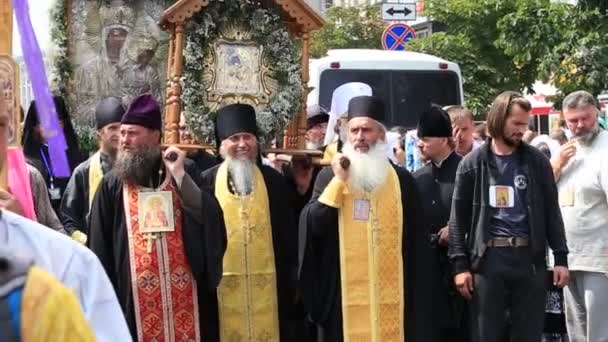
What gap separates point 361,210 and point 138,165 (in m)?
1.33

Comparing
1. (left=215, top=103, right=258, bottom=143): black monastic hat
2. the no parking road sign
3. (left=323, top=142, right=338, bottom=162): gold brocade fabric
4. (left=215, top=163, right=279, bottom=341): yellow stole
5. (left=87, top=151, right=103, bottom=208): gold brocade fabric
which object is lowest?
(left=215, top=163, right=279, bottom=341): yellow stole

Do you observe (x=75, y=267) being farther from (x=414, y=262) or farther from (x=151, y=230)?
(x=414, y=262)

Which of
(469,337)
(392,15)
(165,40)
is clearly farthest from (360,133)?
(392,15)

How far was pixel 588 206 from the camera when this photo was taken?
7.52 metres

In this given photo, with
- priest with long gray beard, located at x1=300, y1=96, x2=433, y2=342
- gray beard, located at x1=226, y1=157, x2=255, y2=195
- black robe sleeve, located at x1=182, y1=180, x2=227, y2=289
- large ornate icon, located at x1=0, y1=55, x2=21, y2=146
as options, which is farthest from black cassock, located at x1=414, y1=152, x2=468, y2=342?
large ornate icon, located at x1=0, y1=55, x2=21, y2=146

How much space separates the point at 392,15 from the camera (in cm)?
1634

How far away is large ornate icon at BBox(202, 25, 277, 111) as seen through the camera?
7.12 m

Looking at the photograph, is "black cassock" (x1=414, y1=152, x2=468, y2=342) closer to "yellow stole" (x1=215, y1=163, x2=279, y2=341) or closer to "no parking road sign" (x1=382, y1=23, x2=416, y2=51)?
"yellow stole" (x1=215, y1=163, x2=279, y2=341)

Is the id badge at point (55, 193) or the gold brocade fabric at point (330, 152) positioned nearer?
the gold brocade fabric at point (330, 152)

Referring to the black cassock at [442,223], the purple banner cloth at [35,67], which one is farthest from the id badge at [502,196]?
the purple banner cloth at [35,67]

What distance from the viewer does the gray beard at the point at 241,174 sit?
657cm

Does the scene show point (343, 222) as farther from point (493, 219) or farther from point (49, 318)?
point (49, 318)

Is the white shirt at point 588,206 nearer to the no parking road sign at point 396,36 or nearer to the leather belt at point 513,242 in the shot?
the leather belt at point 513,242

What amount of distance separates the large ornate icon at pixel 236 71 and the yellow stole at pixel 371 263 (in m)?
1.20
